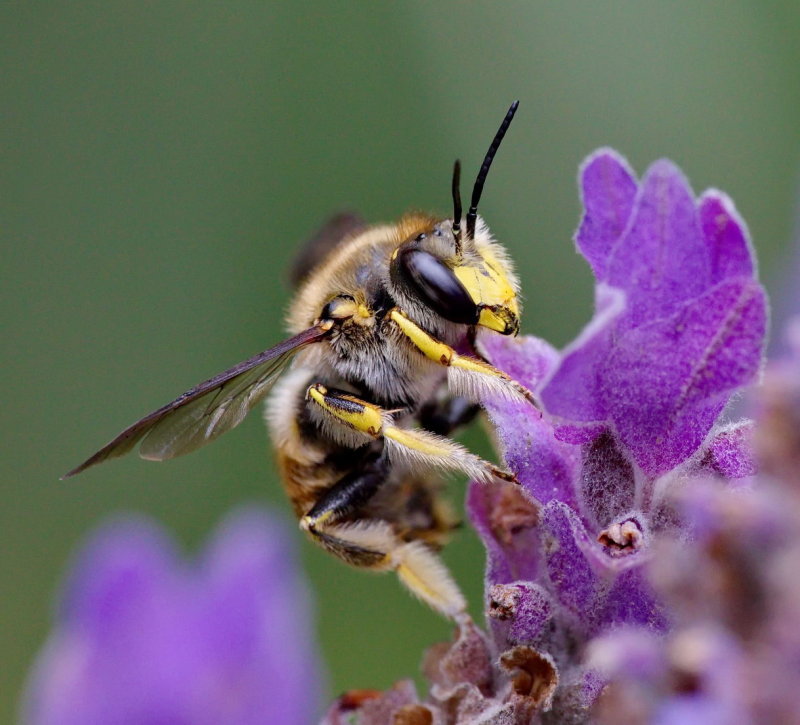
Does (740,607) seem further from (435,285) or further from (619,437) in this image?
(435,285)

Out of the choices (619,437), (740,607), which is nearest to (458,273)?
(619,437)

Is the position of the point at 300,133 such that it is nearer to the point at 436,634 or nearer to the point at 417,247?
the point at 436,634

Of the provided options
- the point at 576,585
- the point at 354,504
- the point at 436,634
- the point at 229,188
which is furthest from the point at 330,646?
the point at 576,585

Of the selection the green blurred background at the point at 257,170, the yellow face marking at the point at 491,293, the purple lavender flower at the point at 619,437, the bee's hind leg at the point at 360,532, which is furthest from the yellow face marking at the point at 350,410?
the green blurred background at the point at 257,170

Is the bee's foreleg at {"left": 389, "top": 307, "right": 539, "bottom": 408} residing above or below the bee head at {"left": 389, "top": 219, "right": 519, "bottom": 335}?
below

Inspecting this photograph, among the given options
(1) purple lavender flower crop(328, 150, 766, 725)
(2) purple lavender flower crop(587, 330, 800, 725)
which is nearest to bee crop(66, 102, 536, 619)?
(1) purple lavender flower crop(328, 150, 766, 725)

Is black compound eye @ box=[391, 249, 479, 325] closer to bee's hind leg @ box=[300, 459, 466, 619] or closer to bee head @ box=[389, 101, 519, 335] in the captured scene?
bee head @ box=[389, 101, 519, 335]
